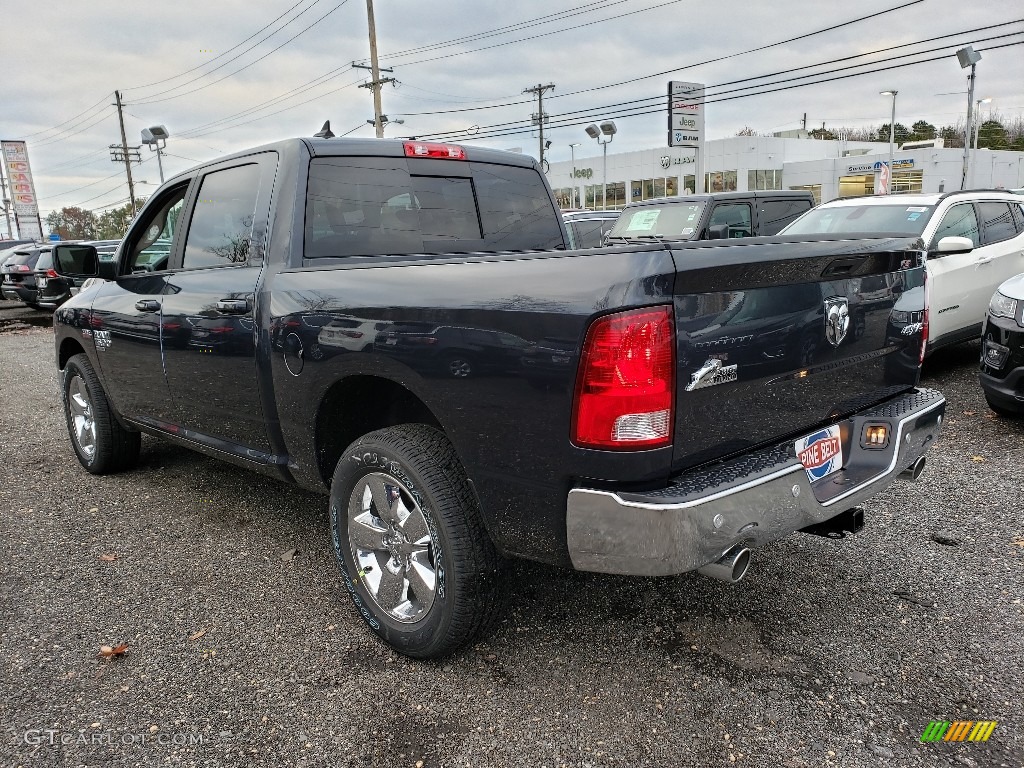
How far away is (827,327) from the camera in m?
2.45

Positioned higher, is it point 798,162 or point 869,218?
point 798,162

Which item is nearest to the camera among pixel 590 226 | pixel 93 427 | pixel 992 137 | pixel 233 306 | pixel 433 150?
pixel 233 306

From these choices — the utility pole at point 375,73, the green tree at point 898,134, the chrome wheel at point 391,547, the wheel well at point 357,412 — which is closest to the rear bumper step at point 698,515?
the chrome wheel at point 391,547

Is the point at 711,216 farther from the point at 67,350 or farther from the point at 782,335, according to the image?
the point at 782,335

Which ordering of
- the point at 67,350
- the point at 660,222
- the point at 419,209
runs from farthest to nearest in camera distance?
1. the point at 660,222
2. the point at 67,350
3. the point at 419,209

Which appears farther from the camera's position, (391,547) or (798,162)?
(798,162)

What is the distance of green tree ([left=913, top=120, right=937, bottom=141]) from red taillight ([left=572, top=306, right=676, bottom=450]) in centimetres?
9988

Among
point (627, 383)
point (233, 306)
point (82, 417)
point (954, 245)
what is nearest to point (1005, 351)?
point (954, 245)

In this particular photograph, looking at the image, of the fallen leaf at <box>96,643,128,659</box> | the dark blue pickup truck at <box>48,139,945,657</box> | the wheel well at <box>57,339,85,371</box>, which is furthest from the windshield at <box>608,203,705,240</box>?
the fallen leaf at <box>96,643,128,659</box>

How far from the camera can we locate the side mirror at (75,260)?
13.5 ft

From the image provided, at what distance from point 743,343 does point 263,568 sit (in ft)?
8.30

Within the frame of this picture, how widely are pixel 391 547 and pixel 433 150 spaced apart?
201 centimetres

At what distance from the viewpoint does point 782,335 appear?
228 cm

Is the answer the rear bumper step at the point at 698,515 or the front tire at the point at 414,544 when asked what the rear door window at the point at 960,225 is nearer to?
the rear bumper step at the point at 698,515
